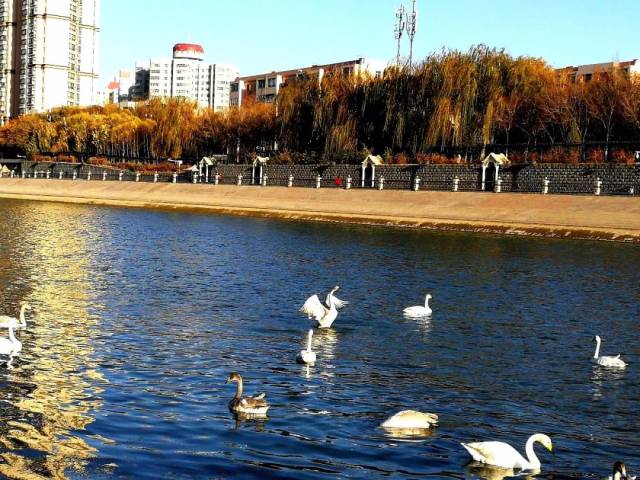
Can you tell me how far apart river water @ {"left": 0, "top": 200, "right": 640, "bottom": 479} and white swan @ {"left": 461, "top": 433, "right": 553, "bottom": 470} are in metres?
0.18

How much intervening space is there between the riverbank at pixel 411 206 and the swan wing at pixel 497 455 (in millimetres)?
40680

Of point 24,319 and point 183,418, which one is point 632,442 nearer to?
point 183,418

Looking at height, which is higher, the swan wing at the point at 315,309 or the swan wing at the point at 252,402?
the swan wing at the point at 315,309

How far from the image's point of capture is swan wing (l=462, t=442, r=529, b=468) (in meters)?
11.2

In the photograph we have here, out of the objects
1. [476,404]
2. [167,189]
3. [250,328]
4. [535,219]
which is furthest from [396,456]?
[167,189]

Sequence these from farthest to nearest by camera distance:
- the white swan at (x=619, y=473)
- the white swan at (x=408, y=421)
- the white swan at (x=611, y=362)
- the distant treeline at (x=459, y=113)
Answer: the distant treeline at (x=459, y=113) < the white swan at (x=611, y=362) < the white swan at (x=408, y=421) < the white swan at (x=619, y=473)

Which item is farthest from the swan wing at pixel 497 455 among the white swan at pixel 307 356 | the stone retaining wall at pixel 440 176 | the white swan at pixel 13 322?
the stone retaining wall at pixel 440 176

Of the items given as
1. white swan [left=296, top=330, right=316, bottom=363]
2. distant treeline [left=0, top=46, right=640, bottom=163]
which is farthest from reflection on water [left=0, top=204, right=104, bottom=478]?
distant treeline [left=0, top=46, right=640, bottom=163]

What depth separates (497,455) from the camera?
11242 mm

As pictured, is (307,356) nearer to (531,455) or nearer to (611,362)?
(611,362)

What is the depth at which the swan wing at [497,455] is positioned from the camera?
1125 cm

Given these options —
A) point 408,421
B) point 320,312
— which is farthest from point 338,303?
point 408,421

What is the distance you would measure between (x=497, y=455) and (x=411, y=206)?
56.7m

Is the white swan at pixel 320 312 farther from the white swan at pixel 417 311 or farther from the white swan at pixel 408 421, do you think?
the white swan at pixel 408 421
